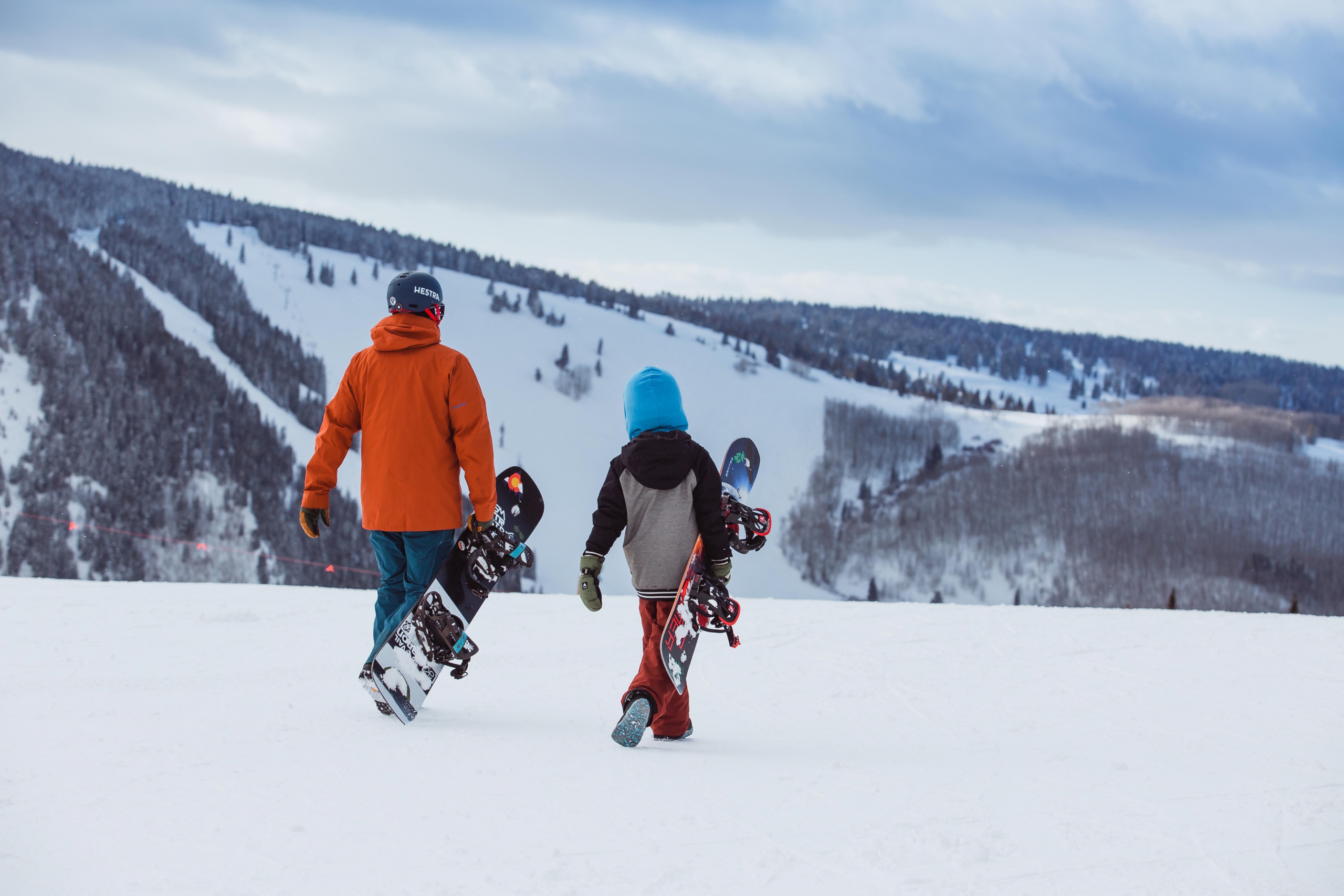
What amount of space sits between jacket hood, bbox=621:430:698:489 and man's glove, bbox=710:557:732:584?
1.39 ft

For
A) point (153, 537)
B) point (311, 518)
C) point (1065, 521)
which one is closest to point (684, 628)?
point (311, 518)

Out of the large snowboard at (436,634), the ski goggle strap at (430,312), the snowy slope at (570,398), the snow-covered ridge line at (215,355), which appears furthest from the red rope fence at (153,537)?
the ski goggle strap at (430,312)

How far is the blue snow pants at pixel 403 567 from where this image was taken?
4.36 metres

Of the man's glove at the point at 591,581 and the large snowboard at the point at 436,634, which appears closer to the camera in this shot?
the man's glove at the point at 591,581

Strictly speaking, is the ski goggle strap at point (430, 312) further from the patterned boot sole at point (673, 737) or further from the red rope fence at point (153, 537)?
the red rope fence at point (153, 537)

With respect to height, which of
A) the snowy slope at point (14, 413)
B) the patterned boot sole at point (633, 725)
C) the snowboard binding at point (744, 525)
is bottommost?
the snowy slope at point (14, 413)

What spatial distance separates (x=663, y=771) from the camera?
361 cm

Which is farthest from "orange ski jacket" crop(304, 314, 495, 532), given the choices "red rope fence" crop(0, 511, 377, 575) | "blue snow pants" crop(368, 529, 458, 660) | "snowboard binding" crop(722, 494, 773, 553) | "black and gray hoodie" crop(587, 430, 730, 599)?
"red rope fence" crop(0, 511, 377, 575)

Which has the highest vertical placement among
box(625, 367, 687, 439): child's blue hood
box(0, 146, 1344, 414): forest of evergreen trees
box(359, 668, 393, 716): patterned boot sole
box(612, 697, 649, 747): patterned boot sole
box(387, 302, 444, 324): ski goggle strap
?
box(0, 146, 1344, 414): forest of evergreen trees

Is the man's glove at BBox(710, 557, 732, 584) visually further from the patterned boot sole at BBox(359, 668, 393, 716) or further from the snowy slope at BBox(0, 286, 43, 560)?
the snowy slope at BBox(0, 286, 43, 560)

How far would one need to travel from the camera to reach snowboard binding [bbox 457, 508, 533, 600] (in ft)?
14.8

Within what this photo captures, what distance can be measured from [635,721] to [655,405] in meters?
1.39

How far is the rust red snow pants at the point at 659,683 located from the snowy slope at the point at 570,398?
81.0 meters

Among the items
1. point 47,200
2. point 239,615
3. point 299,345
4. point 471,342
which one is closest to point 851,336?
point 471,342
